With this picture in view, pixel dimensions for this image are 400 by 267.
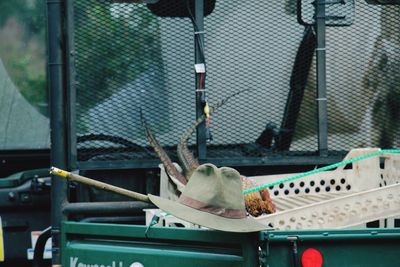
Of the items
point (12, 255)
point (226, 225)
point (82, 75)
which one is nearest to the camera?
point (226, 225)

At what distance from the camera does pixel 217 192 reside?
10.1ft

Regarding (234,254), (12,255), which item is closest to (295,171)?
(234,254)

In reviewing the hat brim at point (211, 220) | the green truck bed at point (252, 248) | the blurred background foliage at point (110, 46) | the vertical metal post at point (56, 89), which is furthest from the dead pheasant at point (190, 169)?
the hat brim at point (211, 220)

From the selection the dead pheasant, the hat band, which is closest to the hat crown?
the hat band

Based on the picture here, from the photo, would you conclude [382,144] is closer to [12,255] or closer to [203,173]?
[203,173]

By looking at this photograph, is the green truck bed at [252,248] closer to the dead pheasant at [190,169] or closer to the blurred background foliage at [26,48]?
the dead pheasant at [190,169]

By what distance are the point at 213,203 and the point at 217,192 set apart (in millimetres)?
41

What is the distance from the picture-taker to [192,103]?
14.2 feet

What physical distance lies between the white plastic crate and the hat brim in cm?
46

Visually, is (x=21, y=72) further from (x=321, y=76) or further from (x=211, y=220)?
(x=211, y=220)

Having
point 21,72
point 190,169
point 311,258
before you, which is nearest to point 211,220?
point 311,258

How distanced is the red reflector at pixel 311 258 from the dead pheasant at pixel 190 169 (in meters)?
0.83

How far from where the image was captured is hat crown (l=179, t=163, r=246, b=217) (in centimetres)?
306

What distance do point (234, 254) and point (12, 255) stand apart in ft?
7.49
